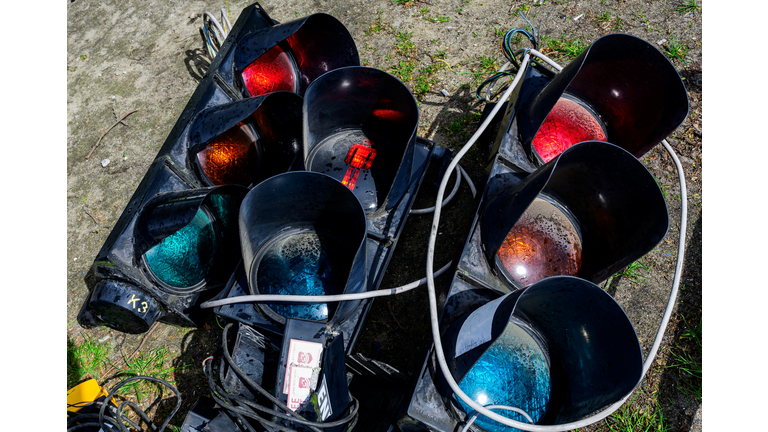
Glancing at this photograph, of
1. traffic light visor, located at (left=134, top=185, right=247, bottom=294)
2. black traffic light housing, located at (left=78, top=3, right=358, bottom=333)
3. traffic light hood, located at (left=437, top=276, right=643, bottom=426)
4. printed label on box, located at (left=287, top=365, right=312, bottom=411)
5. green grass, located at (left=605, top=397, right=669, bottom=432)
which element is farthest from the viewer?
green grass, located at (left=605, top=397, right=669, bottom=432)

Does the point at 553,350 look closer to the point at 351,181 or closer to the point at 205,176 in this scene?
the point at 351,181

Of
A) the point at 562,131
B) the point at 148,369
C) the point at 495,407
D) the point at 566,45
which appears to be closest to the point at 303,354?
the point at 495,407

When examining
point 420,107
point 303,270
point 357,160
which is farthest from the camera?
point 420,107

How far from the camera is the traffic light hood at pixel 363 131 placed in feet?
7.62

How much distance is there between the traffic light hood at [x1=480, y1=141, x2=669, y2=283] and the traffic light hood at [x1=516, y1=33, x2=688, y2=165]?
0.87 ft

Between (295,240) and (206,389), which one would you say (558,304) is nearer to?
(295,240)

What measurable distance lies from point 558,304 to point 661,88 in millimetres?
1331

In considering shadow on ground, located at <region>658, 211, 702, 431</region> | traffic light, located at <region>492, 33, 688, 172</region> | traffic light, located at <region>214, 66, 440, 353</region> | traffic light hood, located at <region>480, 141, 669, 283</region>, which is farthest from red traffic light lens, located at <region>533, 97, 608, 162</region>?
shadow on ground, located at <region>658, 211, 702, 431</region>

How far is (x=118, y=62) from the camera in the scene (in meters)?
3.77

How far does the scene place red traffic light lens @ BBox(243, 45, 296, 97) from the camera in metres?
2.65

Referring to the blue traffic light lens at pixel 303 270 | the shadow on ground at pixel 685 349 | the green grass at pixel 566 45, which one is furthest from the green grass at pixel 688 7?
the blue traffic light lens at pixel 303 270

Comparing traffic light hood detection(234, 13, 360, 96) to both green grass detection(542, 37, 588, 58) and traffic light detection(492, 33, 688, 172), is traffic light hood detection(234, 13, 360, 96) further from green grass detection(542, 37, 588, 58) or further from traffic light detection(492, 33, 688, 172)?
green grass detection(542, 37, 588, 58)

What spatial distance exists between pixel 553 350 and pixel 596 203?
72 centimetres

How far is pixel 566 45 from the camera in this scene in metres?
3.42
